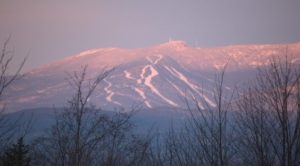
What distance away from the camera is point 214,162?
7484 millimetres

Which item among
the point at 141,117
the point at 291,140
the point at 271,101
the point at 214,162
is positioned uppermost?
the point at 271,101

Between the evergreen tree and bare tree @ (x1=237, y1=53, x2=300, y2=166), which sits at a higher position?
bare tree @ (x1=237, y1=53, x2=300, y2=166)

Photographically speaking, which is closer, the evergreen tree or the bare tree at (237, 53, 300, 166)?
the bare tree at (237, 53, 300, 166)

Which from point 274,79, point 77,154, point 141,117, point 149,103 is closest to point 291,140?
point 274,79

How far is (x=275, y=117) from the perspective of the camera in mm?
7441

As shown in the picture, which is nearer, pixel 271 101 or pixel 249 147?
pixel 271 101

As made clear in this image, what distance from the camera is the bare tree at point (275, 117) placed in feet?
21.5

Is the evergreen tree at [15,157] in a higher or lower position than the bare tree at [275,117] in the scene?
lower

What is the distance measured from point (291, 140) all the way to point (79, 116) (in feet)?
15.1

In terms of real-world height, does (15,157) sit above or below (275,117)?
below

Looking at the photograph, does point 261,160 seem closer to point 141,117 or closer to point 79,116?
point 79,116

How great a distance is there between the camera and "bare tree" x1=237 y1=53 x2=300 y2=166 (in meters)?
6.56

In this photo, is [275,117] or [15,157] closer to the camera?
[275,117]

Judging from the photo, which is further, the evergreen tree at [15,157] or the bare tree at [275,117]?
the evergreen tree at [15,157]
